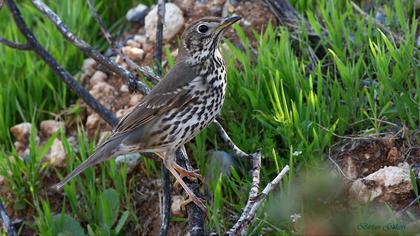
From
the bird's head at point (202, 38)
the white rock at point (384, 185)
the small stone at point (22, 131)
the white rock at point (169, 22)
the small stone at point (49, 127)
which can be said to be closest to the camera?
the white rock at point (384, 185)

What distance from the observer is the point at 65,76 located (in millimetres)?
4953

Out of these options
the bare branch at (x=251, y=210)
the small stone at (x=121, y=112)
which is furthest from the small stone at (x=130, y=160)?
the bare branch at (x=251, y=210)

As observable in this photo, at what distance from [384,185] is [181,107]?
3.88ft

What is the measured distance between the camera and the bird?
4.16m

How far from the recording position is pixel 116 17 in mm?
6188

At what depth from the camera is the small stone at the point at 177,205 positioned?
14.9 ft

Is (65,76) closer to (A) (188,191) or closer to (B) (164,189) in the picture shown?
(B) (164,189)

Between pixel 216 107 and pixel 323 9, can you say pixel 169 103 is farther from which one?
pixel 323 9

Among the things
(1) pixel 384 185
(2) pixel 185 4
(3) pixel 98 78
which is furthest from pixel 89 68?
(1) pixel 384 185

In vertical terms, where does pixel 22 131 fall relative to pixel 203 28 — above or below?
below

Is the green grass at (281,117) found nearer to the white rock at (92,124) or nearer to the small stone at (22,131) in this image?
the small stone at (22,131)

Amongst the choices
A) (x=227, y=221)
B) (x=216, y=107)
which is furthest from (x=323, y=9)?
(x=227, y=221)

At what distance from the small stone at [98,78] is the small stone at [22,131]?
594 millimetres

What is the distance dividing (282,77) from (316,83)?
0.30 metres
